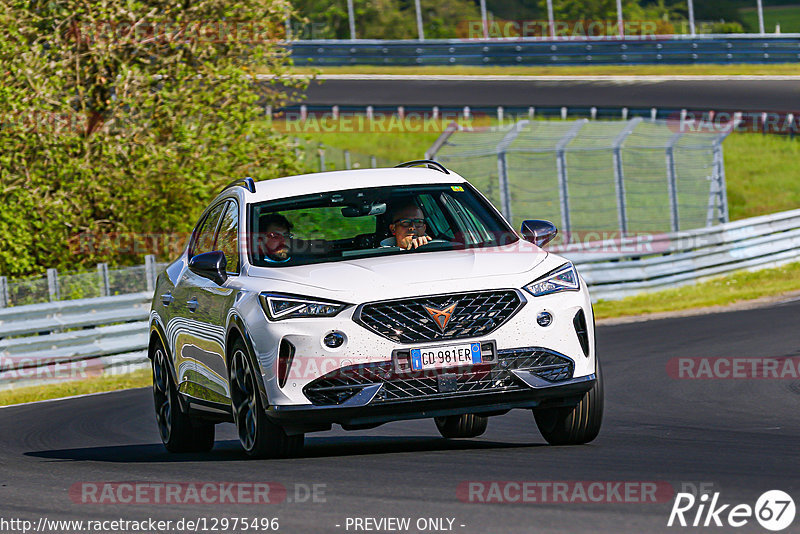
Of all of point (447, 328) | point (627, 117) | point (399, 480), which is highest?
point (447, 328)

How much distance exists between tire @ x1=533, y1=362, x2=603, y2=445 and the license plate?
90 cm

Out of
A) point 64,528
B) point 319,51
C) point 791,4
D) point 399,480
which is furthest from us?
point 791,4

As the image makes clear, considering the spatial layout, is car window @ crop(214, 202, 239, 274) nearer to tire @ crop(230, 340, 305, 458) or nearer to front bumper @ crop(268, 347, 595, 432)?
tire @ crop(230, 340, 305, 458)

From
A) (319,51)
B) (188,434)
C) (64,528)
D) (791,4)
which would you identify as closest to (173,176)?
(188,434)

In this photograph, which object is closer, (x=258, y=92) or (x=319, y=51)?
(x=258, y=92)

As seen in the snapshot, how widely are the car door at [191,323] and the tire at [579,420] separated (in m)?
2.11

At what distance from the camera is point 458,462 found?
7.91m

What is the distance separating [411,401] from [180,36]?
58.3 feet

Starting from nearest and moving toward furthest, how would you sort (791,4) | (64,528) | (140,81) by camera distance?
(64,528), (140,81), (791,4)

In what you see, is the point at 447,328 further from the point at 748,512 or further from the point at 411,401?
the point at 748,512

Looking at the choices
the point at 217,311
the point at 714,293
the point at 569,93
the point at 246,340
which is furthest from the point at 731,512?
the point at 569,93

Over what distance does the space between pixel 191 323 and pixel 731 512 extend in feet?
14.9

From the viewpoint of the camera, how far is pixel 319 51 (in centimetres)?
5162

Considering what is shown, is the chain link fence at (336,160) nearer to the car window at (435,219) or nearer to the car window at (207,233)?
the car window at (207,233)
